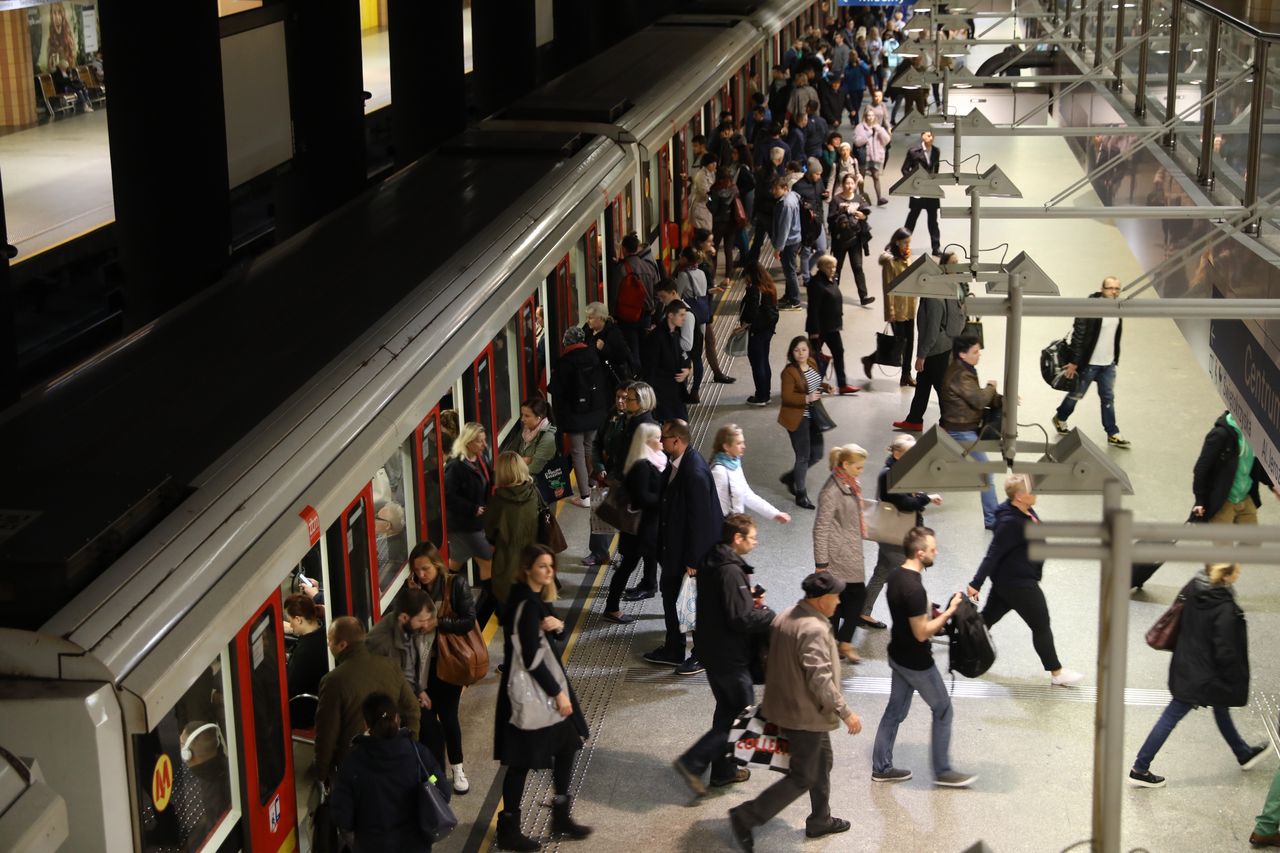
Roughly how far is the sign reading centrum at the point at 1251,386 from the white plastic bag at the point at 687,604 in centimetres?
333

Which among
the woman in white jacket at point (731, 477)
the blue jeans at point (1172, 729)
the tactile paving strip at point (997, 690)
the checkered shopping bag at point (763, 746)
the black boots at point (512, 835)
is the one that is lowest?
the tactile paving strip at point (997, 690)

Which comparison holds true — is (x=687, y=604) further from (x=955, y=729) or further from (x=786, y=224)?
(x=786, y=224)

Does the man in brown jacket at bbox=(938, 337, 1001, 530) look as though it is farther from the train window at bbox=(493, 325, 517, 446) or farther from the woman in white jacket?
the train window at bbox=(493, 325, 517, 446)

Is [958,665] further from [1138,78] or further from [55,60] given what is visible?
[1138,78]

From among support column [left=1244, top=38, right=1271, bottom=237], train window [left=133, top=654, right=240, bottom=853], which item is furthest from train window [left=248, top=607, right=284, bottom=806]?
support column [left=1244, top=38, right=1271, bottom=237]

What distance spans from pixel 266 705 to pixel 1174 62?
9768 millimetres

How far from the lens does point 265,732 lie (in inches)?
256

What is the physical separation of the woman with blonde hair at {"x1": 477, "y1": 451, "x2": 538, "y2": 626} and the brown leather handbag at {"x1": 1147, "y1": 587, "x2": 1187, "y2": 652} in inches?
135

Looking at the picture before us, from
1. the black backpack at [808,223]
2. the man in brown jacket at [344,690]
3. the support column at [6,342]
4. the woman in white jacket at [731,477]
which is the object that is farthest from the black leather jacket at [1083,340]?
the support column at [6,342]

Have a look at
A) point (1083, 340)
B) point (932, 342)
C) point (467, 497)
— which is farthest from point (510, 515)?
point (1083, 340)

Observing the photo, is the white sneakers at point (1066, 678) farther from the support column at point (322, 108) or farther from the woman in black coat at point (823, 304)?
the support column at point (322, 108)

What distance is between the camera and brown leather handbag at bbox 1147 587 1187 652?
8203 millimetres

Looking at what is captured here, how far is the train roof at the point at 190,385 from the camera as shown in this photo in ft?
18.2

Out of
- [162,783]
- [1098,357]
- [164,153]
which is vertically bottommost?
[1098,357]
